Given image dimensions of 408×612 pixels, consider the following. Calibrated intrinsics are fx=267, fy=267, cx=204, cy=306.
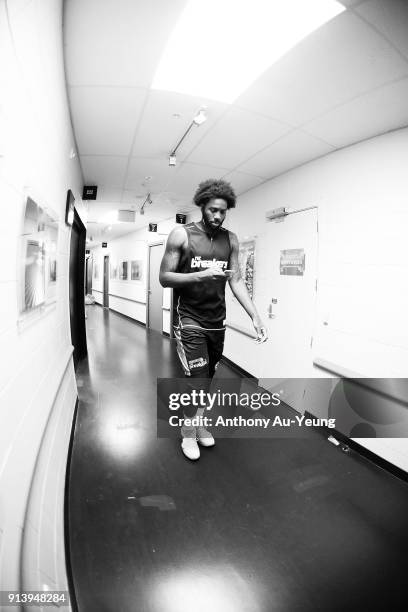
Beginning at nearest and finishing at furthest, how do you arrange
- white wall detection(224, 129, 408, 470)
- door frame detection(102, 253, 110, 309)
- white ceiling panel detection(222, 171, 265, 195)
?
white wall detection(224, 129, 408, 470)
white ceiling panel detection(222, 171, 265, 195)
door frame detection(102, 253, 110, 309)

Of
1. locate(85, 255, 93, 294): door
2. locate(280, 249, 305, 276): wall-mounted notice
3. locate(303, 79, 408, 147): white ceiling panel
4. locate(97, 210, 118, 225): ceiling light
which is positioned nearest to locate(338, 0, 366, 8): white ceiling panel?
locate(303, 79, 408, 147): white ceiling panel

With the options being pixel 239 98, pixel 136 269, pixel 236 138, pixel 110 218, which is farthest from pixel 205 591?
pixel 136 269

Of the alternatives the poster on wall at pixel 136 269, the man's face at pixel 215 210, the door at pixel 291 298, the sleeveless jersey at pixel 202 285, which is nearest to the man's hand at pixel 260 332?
the sleeveless jersey at pixel 202 285

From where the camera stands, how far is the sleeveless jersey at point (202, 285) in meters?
1.95

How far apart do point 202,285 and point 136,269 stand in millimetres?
6753

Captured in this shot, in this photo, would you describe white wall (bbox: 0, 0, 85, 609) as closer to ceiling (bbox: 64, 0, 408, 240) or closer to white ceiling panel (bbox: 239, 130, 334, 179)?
ceiling (bbox: 64, 0, 408, 240)

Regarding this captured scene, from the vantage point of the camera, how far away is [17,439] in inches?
37.2

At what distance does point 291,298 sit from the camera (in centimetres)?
304

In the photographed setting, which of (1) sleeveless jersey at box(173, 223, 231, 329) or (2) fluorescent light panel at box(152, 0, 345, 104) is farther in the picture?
(1) sleeveless jersey at box(173, 223, 231, 329)

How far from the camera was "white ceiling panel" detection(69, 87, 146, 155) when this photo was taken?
1964 millimetres

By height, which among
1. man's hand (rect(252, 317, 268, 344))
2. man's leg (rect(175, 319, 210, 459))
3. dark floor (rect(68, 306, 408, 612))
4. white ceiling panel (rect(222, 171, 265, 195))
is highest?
white ceiling panel (rect(222, 171, 265, 195))

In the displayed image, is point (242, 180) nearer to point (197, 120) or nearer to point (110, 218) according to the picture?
point (197, 120)

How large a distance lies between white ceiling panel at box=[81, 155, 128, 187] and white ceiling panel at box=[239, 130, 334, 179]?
150cm

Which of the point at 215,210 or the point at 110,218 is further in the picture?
the point at 110,218
